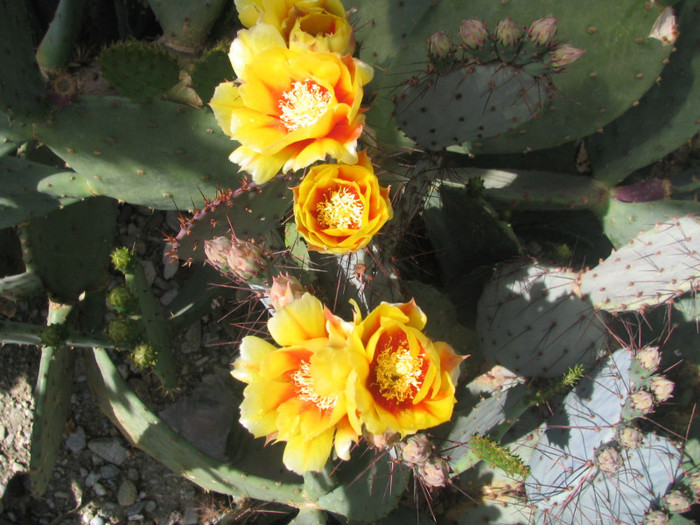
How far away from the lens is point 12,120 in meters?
1.32

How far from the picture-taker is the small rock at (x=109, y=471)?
1.98 meters

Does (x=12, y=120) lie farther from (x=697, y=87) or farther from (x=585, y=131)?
(x=697, y=87)

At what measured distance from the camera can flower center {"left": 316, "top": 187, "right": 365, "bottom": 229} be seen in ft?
3.41

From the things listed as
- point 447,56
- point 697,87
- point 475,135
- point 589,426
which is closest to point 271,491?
point 589,426

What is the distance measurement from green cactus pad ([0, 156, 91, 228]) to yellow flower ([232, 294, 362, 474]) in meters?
0.76

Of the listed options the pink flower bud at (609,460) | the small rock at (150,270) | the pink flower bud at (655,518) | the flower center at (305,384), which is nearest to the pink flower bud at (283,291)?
the flower center at (305,384)

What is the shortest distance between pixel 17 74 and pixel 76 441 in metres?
1.19

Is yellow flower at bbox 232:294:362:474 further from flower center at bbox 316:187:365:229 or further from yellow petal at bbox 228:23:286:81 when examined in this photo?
yellow petal at bbox 228:23:286:81

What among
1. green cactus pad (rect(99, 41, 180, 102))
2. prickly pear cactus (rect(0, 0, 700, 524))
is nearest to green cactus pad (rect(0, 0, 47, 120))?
prickly pear cactus (rect(0, 0, 700, 524))

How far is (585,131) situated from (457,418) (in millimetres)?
850

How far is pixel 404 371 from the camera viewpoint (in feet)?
3.31

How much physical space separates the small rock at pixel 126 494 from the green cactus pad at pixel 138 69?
1262mm

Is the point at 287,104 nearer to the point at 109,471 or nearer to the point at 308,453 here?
the point at 308,453

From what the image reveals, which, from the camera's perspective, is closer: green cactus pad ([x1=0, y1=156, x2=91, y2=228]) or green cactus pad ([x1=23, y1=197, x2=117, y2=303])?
green cactus pad ([x1=0, y1=156, x2=91, y2=228])
